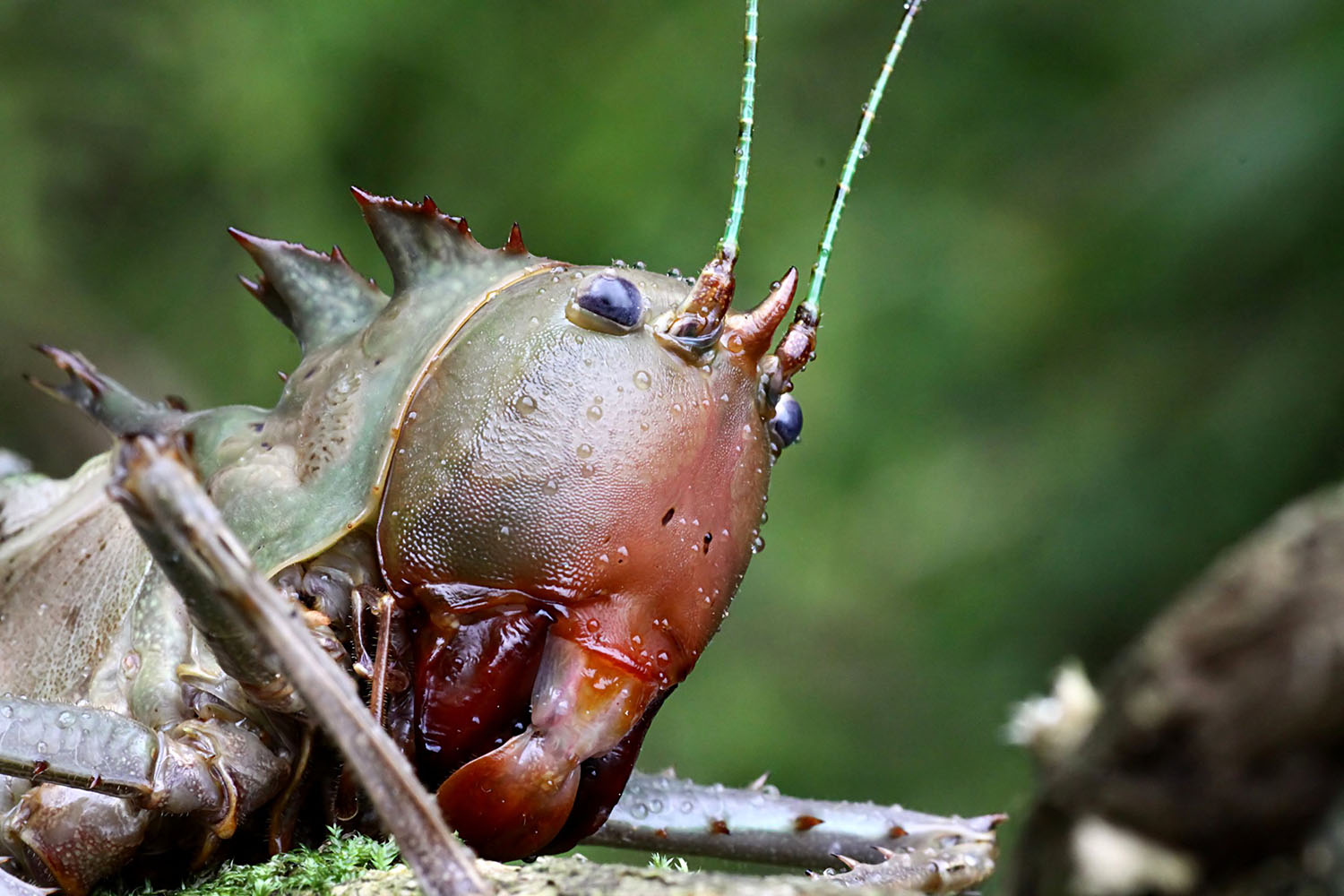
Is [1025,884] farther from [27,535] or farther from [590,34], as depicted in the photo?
[590,34]

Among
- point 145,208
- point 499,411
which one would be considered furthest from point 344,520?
point 145,208

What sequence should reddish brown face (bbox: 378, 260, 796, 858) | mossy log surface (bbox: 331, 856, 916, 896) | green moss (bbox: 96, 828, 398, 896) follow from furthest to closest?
1. reddish brown face (bbox: 378, 260, 796, 858)
2. green moss (bbox: 96, 828, 398, 896)
3. mossy log surface (bbox: 331, 856, 916, 896)

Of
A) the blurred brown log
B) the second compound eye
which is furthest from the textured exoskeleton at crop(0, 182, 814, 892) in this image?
the blurred brown log

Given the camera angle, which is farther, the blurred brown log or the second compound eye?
the second compound eye

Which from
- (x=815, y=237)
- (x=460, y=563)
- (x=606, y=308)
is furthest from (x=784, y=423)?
(x=815, y=237)

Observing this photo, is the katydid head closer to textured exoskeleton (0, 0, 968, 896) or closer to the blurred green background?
textured exoskeleton (0, 0, 968, 896)

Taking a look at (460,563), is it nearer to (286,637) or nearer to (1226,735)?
(286,637)

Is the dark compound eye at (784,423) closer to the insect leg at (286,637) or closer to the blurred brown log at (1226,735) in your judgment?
the insect leg at (286,637)
